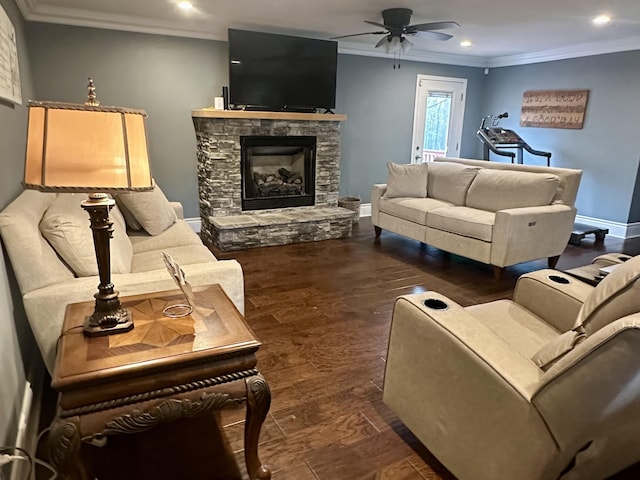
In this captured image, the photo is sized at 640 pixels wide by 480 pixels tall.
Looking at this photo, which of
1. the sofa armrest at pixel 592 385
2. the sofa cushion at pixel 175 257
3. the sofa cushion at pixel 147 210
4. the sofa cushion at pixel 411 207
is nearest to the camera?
the sofa armrest at pixel 592 385

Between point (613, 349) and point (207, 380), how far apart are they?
114cm

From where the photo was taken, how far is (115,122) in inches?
49.9

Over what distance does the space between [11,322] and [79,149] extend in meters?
0.95

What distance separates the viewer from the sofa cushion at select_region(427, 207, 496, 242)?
376 cm

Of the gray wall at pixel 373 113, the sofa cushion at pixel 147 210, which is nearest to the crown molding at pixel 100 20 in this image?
the gray wall at pixel 373 113

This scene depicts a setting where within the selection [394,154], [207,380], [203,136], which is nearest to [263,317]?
[207,380]

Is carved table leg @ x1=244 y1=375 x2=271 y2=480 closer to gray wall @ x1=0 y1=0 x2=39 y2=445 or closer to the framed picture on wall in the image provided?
gray wall @ x1=0 y1=0 x2=39 y2=445

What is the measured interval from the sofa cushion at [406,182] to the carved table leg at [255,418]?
369 cm

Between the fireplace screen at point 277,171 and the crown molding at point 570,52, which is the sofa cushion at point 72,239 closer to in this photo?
the fireplace screen at point 277,171

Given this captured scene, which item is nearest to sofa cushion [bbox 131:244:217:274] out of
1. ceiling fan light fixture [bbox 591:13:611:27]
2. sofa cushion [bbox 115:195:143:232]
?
sofa cushion [bbox 115:195:143:232]

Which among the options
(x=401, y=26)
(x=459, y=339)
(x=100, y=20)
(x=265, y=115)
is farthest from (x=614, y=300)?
(x=100, y=20)

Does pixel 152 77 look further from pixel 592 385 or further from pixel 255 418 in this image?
pixel 592 385

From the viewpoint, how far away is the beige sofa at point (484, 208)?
12.2 ft

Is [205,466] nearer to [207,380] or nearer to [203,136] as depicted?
[207,380]
